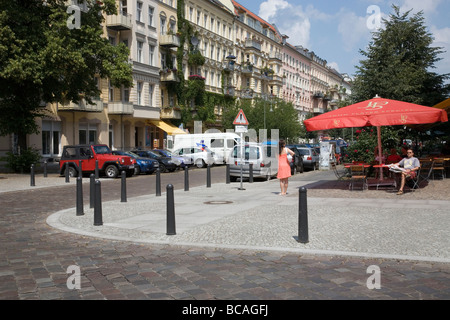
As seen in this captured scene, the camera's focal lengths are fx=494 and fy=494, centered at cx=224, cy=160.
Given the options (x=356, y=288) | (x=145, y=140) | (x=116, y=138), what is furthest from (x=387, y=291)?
(x=145, y=140)

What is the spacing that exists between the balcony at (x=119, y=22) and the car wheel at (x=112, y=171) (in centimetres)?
1878

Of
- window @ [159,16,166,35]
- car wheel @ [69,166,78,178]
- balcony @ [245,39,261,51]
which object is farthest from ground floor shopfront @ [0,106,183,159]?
balcony @ [245,39,261,51]

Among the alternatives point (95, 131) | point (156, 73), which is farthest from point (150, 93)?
point (95, 131)

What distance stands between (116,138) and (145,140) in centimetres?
418

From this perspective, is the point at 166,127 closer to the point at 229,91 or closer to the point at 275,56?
the point at 229,91

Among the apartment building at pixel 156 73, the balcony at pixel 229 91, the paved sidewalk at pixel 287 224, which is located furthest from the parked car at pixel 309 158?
the balcony at pixel 229 91

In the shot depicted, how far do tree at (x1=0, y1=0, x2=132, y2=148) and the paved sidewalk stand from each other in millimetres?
14727

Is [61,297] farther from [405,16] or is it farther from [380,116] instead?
[405,16]

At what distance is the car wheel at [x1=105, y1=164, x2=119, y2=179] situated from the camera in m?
25.2

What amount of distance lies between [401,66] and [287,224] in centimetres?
2220

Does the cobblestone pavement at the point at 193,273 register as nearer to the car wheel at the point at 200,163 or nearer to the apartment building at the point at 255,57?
the car wheel at the point at 200,163

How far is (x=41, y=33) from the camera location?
26.6 meters

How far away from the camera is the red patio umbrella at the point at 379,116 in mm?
13648

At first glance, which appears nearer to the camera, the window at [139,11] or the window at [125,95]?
the window at [125,95]
